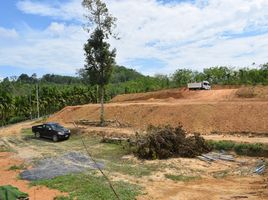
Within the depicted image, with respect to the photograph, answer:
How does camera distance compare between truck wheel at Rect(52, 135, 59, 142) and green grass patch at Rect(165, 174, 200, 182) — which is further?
truck wheel at Rect(52, 135, 59, 142)

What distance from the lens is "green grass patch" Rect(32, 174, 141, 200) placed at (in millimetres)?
15367

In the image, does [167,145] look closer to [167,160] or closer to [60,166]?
[167,160]

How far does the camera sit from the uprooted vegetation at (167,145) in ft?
76.0

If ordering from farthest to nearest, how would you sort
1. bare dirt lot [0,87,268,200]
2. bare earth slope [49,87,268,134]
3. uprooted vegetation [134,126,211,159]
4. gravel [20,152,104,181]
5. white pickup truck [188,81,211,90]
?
white pickup truck [188,81,211,90] < bare earth slope [49,87,268,134] < uprooted vegetation [134,126,211,159] < gravel [20,152,104,181] < bare dirt lot [0,87,268,200]

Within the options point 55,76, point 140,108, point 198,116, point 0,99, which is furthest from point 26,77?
point 198,116

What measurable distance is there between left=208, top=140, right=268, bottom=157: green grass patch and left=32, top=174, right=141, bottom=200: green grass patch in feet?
30.8

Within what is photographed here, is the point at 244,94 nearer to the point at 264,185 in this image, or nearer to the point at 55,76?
the point at 264,185

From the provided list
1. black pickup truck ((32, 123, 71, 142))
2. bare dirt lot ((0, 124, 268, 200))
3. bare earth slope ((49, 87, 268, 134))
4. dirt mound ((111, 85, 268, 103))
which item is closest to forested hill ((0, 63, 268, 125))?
dirt mound ((111, 85, 268, 103))

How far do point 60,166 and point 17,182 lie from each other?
11.6 feet

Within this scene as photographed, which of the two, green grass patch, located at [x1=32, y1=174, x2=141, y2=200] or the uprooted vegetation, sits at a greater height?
the uprooted vegetation

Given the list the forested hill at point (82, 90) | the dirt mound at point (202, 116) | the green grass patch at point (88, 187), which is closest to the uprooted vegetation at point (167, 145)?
the green grass patch at point (88, 187)

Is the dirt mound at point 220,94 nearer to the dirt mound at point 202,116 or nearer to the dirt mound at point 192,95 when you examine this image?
the dirt mound at point 192,95

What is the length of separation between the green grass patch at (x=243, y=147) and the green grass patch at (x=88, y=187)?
939 centimetres

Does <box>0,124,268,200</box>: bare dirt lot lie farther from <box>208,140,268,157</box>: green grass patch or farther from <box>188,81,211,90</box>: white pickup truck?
<box>188,81,211,90</box>: white pickup truck
